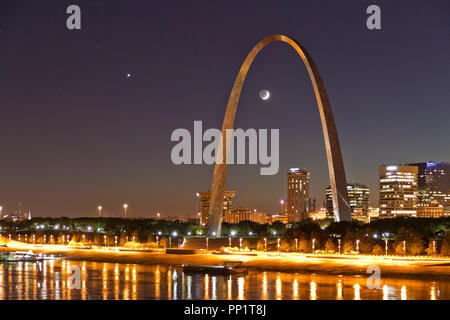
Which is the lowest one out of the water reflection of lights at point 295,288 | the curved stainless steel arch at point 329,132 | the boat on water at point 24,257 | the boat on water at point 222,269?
the boat on water at point 24,257

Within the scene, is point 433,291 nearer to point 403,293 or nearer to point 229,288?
point 403,293

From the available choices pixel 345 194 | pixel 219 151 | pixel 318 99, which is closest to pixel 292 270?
pixel 345 194

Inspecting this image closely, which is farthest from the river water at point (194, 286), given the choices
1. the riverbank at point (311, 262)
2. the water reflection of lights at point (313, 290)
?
the riverbank at point (311, 262)

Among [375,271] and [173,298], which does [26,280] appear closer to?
[173,298]

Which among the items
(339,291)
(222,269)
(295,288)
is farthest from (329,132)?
(339,291)

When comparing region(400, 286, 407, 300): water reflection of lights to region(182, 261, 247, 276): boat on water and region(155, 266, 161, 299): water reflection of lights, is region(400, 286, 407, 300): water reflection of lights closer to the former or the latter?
region(155, 266, 161, 299): water reflection of lights

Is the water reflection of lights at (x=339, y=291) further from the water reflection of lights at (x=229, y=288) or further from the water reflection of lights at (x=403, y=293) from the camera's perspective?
the water reflection of lights at (x=229, y=288)
